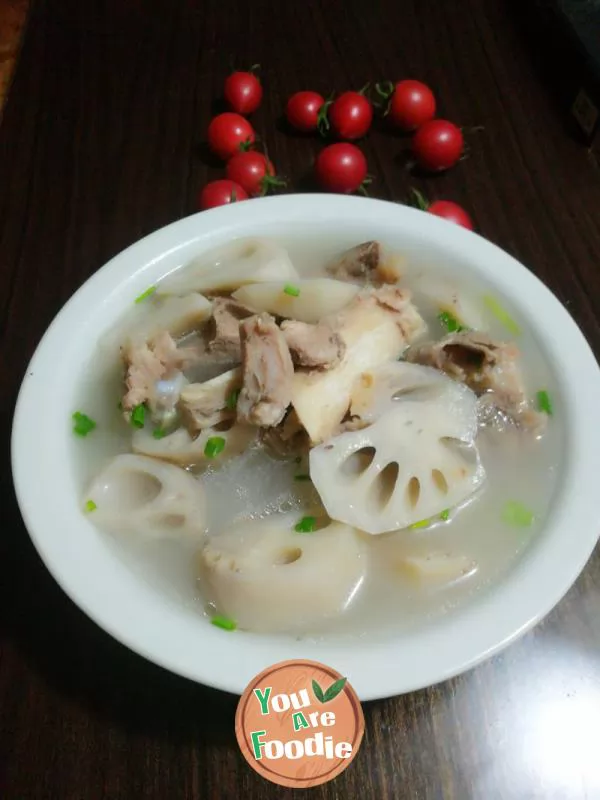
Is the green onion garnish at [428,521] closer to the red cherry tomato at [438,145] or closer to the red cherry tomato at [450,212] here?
the red cherry tomato at [450,212]

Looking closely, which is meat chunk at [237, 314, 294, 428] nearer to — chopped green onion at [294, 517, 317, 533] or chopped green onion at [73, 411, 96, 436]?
chopped green onion at [294, 517, 317, 533]

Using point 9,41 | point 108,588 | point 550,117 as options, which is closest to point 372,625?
point 108,588

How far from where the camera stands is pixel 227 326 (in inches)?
40.6

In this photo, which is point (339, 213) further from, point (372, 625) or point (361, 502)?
point (372, 625)

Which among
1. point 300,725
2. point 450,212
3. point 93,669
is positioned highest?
point 450,212

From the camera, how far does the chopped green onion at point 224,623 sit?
2.69 ft

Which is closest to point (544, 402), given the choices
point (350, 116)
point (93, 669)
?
point (93, 669)

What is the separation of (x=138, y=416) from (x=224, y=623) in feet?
1.10

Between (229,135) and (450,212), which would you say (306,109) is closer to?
(229,135)

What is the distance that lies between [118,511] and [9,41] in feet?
5.66

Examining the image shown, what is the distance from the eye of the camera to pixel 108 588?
820 mm

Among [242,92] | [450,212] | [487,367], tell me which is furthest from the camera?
[242,92]

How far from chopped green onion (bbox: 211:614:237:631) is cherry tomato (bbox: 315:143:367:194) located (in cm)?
107

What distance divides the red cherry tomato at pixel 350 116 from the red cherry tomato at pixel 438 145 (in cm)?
14
